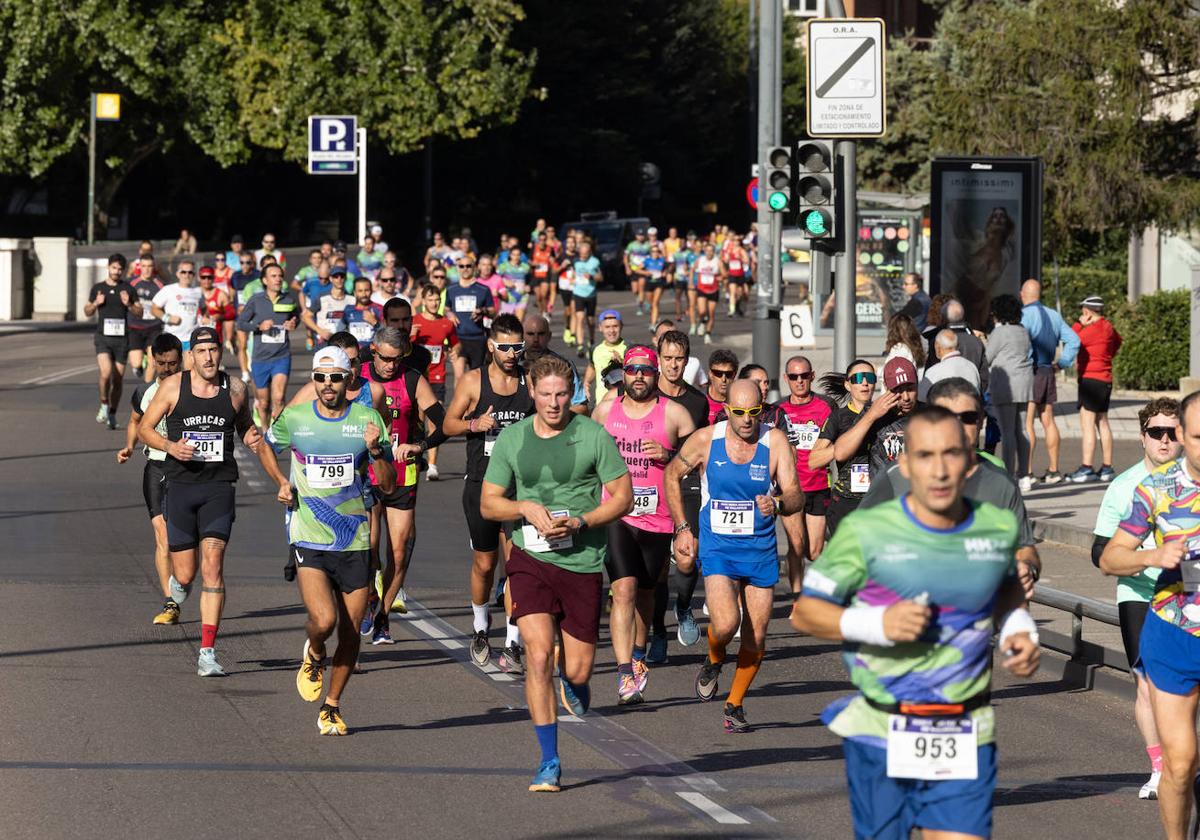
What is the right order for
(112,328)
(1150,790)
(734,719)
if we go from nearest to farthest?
(1150,790) → (734,719) → (112,328)

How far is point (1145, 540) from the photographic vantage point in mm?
8359

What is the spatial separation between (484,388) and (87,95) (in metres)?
44.2

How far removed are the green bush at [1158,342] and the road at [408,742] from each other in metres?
17.4

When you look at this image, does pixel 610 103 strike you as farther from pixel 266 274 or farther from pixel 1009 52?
pixel 266 274

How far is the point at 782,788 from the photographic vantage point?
8.96 meters

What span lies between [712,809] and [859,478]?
4596 millimetres

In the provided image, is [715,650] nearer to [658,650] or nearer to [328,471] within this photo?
[658,650]

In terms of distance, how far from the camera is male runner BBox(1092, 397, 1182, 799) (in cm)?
848

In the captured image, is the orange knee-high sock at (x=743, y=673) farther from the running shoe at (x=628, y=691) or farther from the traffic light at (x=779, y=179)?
the traffic light at (x=779, y=179)

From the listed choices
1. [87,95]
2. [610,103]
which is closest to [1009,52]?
[87,95]

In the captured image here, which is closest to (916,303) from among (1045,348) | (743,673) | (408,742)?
(1045,348)

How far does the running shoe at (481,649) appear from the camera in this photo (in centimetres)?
1180

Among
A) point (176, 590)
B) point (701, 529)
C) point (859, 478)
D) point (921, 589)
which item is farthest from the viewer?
point (859, 478)

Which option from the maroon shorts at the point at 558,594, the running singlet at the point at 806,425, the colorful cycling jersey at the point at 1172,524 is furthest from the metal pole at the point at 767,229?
the colorful cycling jersey at the point at 1172,524
